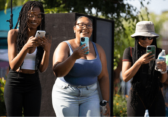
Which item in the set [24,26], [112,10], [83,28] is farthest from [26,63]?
[112,10]

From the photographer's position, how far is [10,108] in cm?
278

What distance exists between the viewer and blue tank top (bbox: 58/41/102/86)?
2.60m

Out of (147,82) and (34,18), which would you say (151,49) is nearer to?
(147,82)

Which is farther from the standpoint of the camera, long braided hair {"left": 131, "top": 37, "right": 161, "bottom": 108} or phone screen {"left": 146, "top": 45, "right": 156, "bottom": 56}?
long braided hair {"left": 131, "top": 37, "right": 161, "bottom": 108}

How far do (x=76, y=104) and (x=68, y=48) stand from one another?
0.57 meters

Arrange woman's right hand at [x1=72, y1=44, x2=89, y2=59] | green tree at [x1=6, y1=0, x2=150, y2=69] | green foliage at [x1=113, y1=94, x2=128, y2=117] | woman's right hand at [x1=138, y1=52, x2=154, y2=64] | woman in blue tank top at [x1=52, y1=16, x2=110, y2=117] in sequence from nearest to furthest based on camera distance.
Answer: woman's right hand at [x1=72, y1=44, x2=89, y2=59]
woman in blue tank top at [x1=52, y1=16, x2=110, y2=117]
woman's right hand at [x1=138, y1=52, x2=154, y2=64]
green foliage at [x1=113, y1=94, x2=128, y2=117]
green tree at [x1=6, y1=0, x2=150, y2=69]

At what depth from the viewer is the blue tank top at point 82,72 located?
2596 millimetres

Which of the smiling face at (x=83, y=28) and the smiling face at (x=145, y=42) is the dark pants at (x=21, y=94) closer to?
the smiling face at (x=83, y=28)

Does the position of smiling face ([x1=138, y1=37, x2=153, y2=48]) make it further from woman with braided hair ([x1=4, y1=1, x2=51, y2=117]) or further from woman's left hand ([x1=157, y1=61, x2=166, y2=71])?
woman with braided hair ([x1=4, y1=1, x2=51, y2=117])

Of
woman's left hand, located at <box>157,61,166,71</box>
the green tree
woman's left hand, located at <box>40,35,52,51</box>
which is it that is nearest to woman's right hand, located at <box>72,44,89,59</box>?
woman's left hand, located at <box>40,35,52,51</box>

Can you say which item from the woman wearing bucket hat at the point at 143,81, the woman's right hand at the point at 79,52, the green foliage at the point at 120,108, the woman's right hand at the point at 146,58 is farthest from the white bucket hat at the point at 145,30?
the green foliage at the point at 120,108

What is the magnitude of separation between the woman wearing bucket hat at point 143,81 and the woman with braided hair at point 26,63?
1.04m

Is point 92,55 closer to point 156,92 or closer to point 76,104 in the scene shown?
point 76,104

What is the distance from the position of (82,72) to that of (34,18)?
0.83 meters
